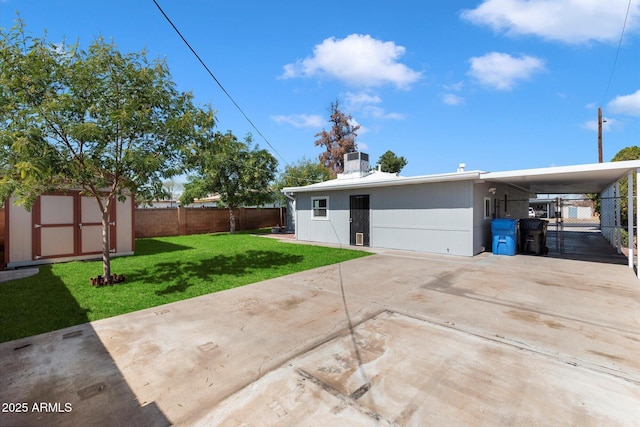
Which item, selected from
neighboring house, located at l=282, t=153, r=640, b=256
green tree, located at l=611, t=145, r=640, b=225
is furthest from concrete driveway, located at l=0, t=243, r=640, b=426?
green tree, located at l=611, t=145, r=640, b=225

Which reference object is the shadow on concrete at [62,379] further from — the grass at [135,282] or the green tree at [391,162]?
the green tree at [391,162]

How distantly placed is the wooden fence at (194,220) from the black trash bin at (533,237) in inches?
610

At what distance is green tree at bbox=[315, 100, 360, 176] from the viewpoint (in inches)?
1317

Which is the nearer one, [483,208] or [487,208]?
[483,208]

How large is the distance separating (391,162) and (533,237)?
26.5 meters

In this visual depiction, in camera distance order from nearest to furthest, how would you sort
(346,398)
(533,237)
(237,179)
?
(346,398), (533,237), (237,179)

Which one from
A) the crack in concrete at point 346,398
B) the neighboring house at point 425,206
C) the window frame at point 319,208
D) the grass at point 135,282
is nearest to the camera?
the crack in concrete at point 346,398

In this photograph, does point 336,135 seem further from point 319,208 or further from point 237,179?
point 319,208

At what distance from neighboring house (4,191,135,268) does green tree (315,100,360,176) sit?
2590cm

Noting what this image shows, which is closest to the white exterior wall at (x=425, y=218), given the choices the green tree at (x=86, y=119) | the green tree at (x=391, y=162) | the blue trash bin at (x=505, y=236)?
the blue trash bin at (x=505, y=236)

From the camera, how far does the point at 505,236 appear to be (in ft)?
30.8

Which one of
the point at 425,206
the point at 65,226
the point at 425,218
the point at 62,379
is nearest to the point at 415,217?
the point at 425,218

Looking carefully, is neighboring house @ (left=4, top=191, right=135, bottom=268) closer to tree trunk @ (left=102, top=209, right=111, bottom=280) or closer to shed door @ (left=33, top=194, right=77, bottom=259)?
shed door @ (left=33, top=194, right=77, bottom=259)

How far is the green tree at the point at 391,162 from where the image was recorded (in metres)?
35.1
